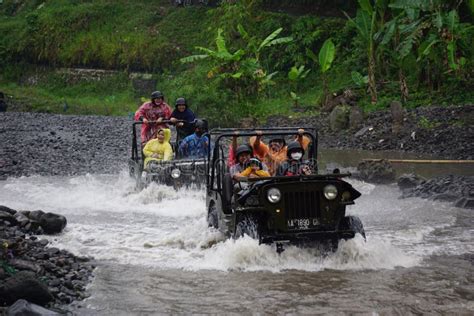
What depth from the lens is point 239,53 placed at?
94.3 ft

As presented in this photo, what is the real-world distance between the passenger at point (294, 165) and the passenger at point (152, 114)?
718 centimetres

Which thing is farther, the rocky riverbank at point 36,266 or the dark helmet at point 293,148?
the dark helmet at point 293,148

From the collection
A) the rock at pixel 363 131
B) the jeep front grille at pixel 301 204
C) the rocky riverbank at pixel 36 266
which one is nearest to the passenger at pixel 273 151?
the jeep front grille at pixel 301 204

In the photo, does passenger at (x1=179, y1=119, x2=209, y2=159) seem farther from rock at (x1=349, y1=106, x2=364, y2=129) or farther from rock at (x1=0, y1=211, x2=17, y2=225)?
rock at (x1=349, y1=106, x2=364, y2=129)

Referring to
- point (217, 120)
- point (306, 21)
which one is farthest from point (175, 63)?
point (217, 120)

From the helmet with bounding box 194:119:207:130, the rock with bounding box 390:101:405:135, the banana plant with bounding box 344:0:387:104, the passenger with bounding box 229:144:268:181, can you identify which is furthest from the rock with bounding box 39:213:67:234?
the banana plant with bounding box 344:0:387:104

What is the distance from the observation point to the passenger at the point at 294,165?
1080 cm

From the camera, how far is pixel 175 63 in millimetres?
43312

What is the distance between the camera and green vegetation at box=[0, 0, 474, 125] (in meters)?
26.4

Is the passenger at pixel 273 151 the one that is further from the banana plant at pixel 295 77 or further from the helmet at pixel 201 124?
the banana plant at pixel 295 77

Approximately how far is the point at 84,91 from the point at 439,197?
31.8 metres

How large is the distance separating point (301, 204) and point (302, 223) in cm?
23

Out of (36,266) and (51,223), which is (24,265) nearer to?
(36,266)

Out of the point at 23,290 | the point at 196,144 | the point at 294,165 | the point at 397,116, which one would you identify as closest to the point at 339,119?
the point at 397,116
